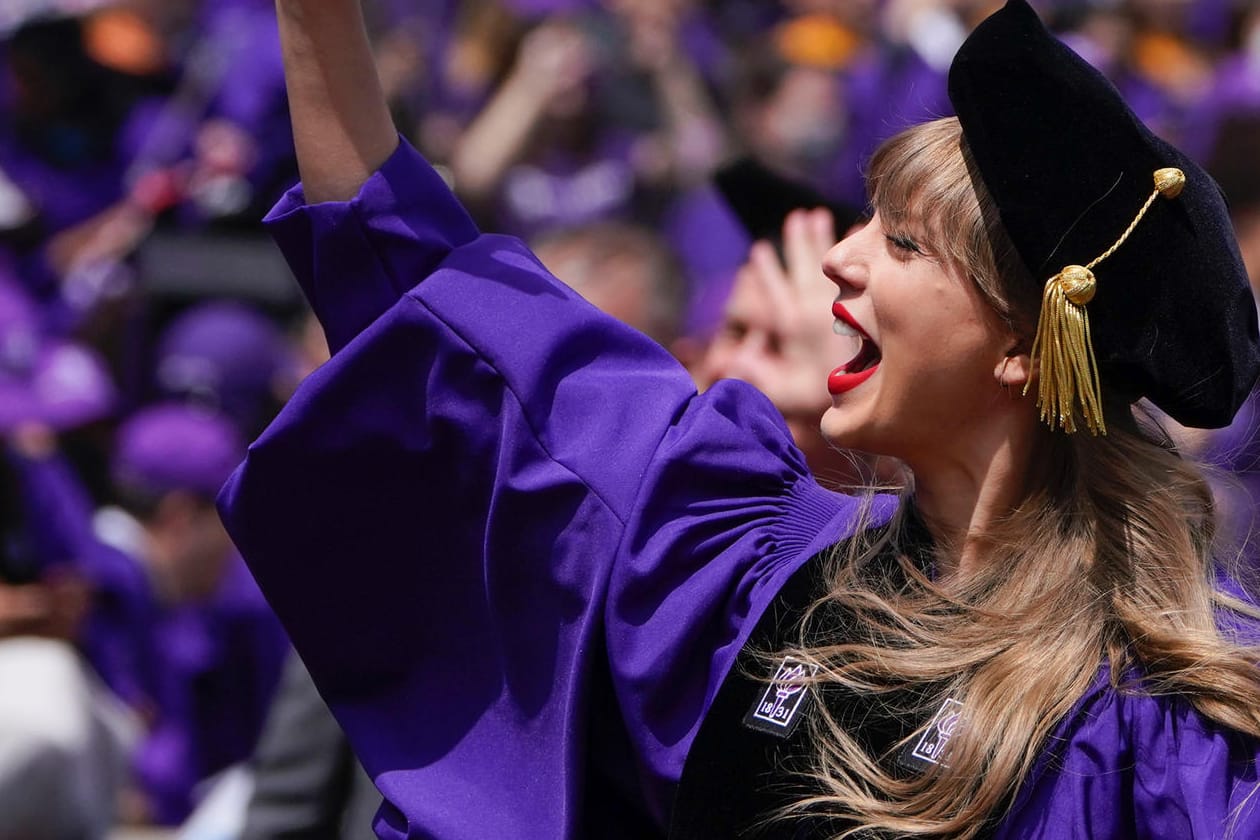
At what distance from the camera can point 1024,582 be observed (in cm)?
200

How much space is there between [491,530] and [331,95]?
54 centimetres

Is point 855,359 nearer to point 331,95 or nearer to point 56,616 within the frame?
point 331,95

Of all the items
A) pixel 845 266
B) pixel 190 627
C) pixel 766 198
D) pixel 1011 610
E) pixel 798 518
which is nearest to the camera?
pixel 1011 610

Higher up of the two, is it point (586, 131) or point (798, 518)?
point (798, 518)

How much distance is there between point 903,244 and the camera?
2045 mm

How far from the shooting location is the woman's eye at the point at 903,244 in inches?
80.0

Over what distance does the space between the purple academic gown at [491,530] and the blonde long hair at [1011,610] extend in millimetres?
140

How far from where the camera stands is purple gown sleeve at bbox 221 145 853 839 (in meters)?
2.02

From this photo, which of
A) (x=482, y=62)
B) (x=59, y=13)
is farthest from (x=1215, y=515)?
(x=59, y=13)

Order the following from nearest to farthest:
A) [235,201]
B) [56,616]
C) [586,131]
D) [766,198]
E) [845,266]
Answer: [845,266] → [766,198] → [56,616] → [235,201] → [586,131]

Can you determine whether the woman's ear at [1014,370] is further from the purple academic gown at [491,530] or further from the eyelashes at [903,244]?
the purple academic gown at [491,530]

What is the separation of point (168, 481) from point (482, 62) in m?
2.54

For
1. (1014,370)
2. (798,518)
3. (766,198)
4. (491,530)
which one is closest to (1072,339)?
(1014,370)

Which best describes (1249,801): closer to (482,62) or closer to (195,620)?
(195,620)
